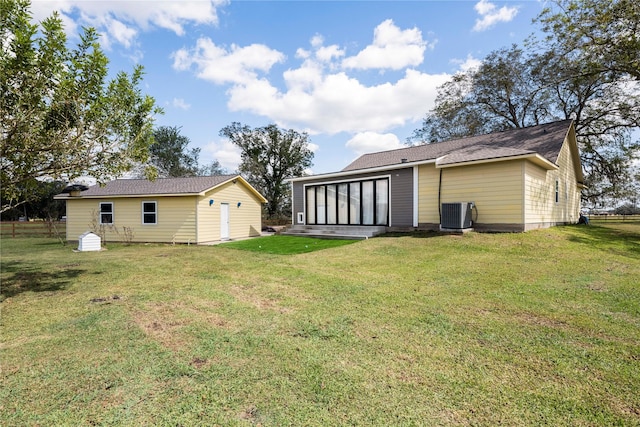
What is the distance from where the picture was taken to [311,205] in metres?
16.5

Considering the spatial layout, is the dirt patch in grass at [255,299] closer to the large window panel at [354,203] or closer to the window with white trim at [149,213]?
the large window panel at [354,203]

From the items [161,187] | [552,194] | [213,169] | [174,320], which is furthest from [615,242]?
[213,169]

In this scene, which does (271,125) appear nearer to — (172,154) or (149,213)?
(172,154)

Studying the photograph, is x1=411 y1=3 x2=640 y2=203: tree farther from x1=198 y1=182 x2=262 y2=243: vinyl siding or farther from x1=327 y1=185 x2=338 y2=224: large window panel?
x1=198 y1=182 x2=262 y2=243: vinyl siding

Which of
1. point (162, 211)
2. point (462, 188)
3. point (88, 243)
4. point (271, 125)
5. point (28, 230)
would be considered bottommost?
point (88, 243)

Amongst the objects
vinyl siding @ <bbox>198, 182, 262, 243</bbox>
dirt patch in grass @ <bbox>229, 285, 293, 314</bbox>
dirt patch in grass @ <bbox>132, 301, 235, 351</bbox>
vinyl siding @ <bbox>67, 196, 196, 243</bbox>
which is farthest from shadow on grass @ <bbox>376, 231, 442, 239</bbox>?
vinyl siding @ <bbox>67, 196, 196, 243</bbox>

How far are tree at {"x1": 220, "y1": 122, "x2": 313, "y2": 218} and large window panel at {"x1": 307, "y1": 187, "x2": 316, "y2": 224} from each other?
15864mm

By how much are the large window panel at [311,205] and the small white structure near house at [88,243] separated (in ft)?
31.6

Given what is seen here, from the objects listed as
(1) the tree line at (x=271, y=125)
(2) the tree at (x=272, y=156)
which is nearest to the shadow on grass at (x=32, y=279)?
(1) the tree line at (x=271, y=125)

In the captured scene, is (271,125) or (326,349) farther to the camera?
(271,125)

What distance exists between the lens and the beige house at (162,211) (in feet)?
49.3

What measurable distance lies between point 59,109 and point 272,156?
92.5ft

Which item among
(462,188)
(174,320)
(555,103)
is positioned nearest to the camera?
(174,320)

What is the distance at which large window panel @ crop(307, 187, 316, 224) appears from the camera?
16391mm
